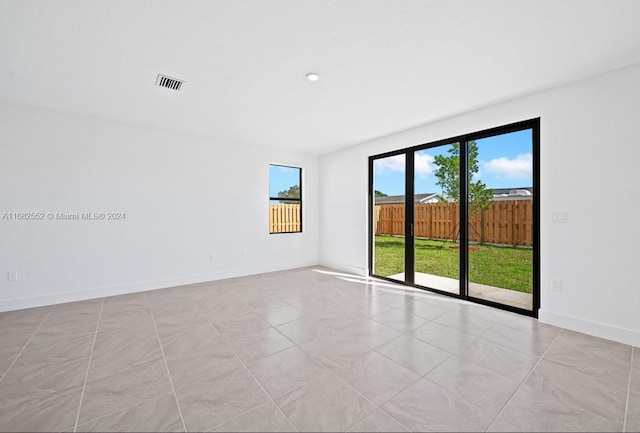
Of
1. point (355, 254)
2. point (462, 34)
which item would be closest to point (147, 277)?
point (355, 254)

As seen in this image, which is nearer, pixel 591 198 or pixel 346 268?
pixel 591 198

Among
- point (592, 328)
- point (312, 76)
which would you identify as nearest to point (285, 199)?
point (312, 76)

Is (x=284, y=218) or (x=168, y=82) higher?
(x=168, y=82)

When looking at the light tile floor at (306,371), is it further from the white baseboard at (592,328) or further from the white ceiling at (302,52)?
the white ceiling at (302,52)

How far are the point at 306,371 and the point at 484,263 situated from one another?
10.7 ft

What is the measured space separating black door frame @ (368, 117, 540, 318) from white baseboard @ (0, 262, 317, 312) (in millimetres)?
2596

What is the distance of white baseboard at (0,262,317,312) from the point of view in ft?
11.1

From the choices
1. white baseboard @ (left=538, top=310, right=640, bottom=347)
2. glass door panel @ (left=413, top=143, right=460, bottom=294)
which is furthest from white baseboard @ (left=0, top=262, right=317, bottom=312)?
white baseboard @ (left=538, top=310, right=640, bottom=347)

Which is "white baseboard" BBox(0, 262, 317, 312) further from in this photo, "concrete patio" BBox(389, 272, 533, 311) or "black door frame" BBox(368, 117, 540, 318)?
"concrete patio" BBox(389, 272, 533, 311)

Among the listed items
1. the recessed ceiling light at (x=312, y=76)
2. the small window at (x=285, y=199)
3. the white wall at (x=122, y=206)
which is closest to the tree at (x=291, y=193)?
the small window at (x=285, y=199)

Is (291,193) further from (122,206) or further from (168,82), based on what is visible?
(168,82)

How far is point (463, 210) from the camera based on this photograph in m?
3.75

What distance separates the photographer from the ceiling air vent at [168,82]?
108 inches

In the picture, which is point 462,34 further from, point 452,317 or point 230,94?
point 452,317
